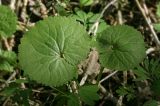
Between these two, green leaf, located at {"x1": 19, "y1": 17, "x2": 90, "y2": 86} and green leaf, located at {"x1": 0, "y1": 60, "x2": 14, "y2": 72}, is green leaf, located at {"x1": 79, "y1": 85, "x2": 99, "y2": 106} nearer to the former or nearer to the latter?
green leaf, located at {"x1": 19, "y1": 17, "x2": 90, "y2": 86}

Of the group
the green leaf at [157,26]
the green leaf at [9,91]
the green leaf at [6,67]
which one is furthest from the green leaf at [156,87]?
the green leaf at [6,67]

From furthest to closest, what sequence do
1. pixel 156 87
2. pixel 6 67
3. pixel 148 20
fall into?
pixel 148 20 < pixel 6 67 < pixel 156 87

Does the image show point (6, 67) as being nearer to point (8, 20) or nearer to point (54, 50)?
point (8, 20)

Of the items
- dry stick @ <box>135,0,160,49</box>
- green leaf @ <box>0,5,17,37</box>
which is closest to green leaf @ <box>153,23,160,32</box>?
dry stick @ <box>135,0,160,49</box>

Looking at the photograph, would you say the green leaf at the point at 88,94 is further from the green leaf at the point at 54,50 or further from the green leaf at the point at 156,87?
the green leaf at the point at 156,87

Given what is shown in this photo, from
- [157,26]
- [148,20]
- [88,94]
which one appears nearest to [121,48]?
[88,94]

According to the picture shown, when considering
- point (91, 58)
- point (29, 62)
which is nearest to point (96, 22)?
point (91, 58)

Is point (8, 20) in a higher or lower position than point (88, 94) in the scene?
higher
